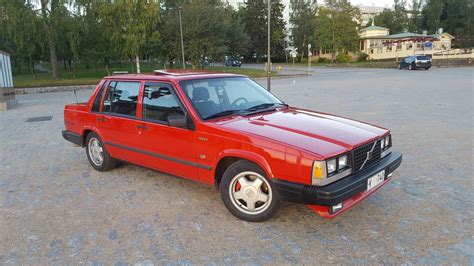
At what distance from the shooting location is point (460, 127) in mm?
8430

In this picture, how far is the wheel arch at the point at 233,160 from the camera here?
350 cm

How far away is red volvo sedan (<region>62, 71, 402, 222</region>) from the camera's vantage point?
337 cm

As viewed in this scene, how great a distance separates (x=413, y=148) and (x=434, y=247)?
3.78 metres

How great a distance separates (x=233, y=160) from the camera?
3.95 m

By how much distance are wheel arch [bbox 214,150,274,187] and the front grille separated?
833 millimetres

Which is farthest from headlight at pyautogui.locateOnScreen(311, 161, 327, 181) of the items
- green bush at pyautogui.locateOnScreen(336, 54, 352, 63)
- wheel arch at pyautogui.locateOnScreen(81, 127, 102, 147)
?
green bush at pyautogui.locateOnScreen(336, 54, 352, 63)

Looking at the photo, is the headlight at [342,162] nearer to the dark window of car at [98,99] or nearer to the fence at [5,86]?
the dark window of car at [98,99]

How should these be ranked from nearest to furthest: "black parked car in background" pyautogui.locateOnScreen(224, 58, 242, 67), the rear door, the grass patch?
the rear door, the grass patch, "black parked car in background" pyautogui.locateOnScreen(224, 58, 242, 67)

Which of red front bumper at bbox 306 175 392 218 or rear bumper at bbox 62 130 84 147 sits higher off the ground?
rear bumper at bbox 62 130 84 147

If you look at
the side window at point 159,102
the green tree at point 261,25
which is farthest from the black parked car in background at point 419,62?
the green tree at point 261,25

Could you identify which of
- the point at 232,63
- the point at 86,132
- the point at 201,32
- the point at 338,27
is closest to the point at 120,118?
the point at 86,132

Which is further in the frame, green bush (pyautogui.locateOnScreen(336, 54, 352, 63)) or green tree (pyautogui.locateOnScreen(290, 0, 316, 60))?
green tree (pyautogui.locateOnScreen(290, 0, 316, 60))

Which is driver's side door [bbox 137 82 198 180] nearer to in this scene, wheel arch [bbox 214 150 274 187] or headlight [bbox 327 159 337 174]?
wheel arch [bbox 214 150 274 187]

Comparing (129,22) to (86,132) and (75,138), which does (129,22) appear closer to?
(75,138)
